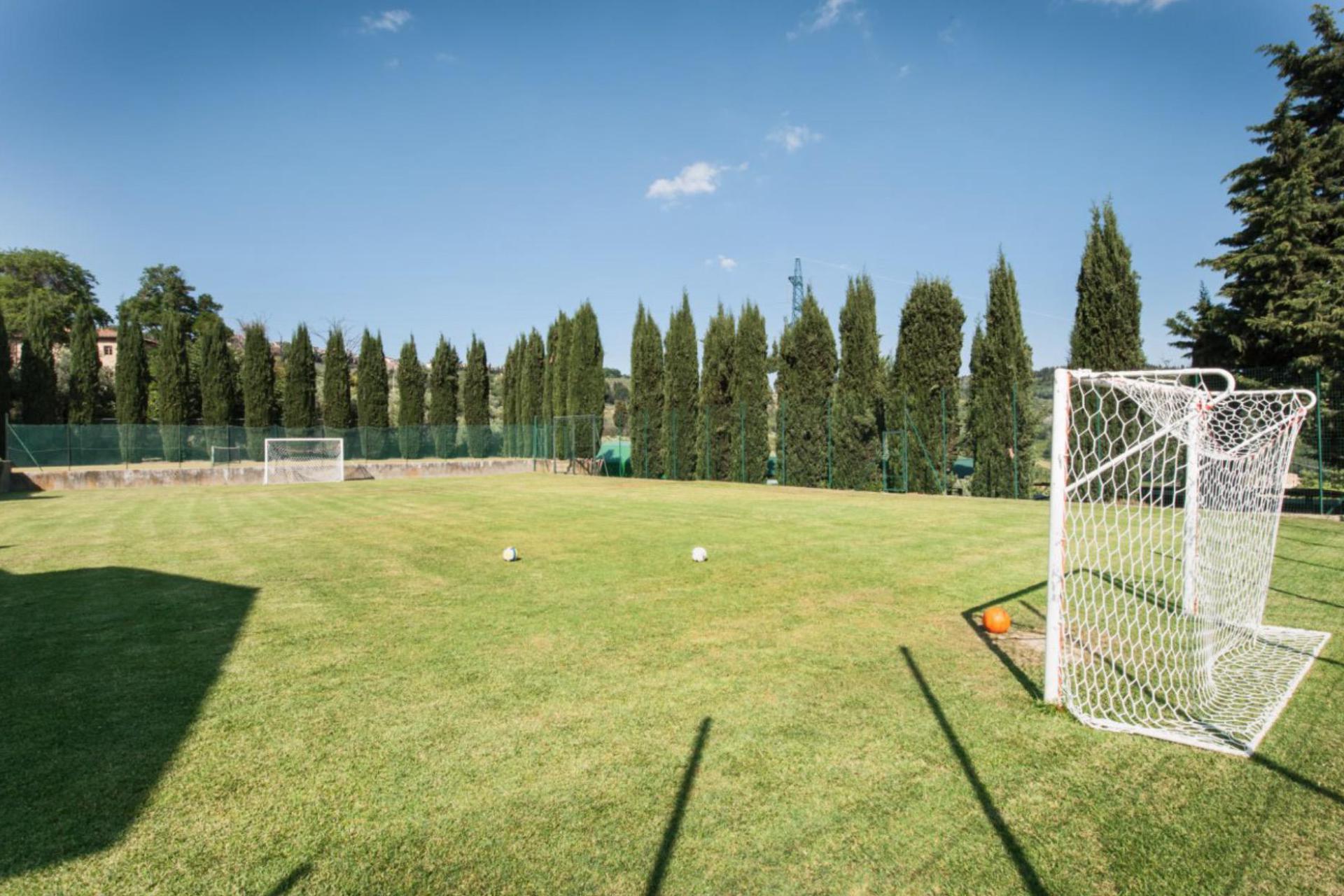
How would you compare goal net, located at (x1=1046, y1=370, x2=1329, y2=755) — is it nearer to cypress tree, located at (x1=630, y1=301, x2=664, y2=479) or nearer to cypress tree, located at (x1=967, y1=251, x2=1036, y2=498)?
cypress tree, located at (x1=967, y1=251, x2=1036, y2=498)

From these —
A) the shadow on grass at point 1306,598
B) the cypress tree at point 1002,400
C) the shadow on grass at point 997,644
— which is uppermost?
the cypress tree at point 1002,400

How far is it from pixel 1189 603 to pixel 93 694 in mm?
7825

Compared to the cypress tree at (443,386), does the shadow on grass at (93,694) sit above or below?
below

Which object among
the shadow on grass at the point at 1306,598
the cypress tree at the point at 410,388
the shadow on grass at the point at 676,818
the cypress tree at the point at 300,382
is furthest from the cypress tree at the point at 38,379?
the shadow on grass at the point at 1306,598

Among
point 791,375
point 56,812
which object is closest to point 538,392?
point 791,375

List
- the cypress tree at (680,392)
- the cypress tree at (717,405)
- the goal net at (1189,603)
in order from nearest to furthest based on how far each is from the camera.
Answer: the goal net at (1189,603) < the cypress tree at (717,405) < the cypress tree at (680,392)

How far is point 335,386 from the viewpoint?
37.1 meters

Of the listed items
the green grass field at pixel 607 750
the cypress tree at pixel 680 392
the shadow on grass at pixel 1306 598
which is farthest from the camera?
the cypress tree at pixel 680 392

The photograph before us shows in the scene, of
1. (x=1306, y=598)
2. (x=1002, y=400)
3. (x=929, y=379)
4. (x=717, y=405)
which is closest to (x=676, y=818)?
(x=1306, y=598)

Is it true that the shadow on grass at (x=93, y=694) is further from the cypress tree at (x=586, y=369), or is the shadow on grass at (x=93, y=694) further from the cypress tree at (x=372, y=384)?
the cypress tree at (x=372, y=384)

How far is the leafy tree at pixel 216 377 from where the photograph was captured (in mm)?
34281

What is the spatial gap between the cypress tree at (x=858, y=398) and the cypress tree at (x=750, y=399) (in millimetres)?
3027

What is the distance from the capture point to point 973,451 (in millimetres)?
17703

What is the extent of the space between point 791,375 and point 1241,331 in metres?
11.9
